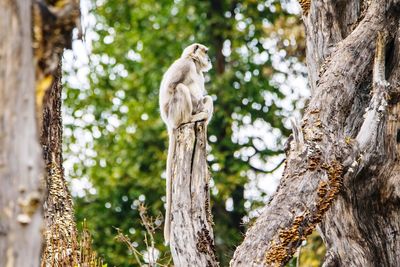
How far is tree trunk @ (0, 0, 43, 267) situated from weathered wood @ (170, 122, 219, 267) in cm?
365

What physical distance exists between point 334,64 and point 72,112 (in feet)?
43.1

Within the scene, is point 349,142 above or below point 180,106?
below

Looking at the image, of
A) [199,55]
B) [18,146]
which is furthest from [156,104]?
→ [18,146]

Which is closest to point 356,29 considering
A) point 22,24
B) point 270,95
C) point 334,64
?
point 334,64

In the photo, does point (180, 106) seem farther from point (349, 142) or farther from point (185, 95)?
point (349, 142)

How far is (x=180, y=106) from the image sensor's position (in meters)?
9.57

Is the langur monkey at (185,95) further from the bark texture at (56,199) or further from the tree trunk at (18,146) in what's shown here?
the tree trunk at (18,146)

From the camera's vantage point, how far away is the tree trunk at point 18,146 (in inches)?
129

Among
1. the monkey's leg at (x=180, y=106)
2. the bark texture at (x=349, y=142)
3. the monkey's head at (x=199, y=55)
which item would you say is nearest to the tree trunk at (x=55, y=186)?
the monkey's leg at (x=180, y=106)

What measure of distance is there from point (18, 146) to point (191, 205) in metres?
3.98

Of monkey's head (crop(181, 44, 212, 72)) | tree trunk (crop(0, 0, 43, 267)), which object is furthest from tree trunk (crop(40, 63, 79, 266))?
tree trunk (crop(0, 0, 43, 267))

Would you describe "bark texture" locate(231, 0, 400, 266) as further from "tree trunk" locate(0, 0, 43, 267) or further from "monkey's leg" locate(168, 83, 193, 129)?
"tree trunk" locate(0, 0, 43, 267)

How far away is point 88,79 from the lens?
2083 cm

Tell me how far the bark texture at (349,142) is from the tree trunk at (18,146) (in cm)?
324
